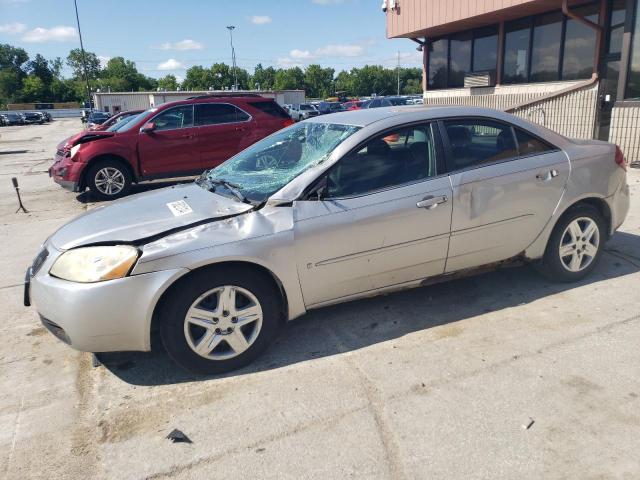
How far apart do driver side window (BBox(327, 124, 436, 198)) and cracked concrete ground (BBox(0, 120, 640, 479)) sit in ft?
3.46

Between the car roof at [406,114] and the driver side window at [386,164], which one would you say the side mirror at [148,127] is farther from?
the driver side window at [386,164]

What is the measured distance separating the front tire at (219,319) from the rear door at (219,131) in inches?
274

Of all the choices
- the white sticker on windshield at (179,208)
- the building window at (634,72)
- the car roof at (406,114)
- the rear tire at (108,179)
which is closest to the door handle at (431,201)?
the car roof at (406,114)

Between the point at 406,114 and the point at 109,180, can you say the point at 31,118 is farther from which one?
the point at 406,114

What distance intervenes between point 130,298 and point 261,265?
0.78 meters

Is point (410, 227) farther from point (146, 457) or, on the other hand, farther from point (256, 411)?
point (146, 457)

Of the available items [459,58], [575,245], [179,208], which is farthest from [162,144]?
[459,58]

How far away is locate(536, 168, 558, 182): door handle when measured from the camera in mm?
3994

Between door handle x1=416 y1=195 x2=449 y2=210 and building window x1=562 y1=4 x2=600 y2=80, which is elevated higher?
building window x1=562 y1=4 x2=600 y2=80

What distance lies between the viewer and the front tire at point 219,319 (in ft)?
10.00

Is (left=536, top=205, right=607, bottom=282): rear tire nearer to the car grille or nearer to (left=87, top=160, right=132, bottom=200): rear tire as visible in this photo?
the car grille

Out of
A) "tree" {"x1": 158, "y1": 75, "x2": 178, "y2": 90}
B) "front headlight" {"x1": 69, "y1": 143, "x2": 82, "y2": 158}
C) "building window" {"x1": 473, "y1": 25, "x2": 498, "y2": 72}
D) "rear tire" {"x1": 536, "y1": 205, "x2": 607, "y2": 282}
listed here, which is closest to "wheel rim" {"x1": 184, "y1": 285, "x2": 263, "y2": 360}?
"rear tire" {"x1": 536, "y1": 205, "x2": 607, "y2": 282}

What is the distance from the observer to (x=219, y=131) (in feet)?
32.3

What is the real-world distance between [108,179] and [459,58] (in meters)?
12.5
